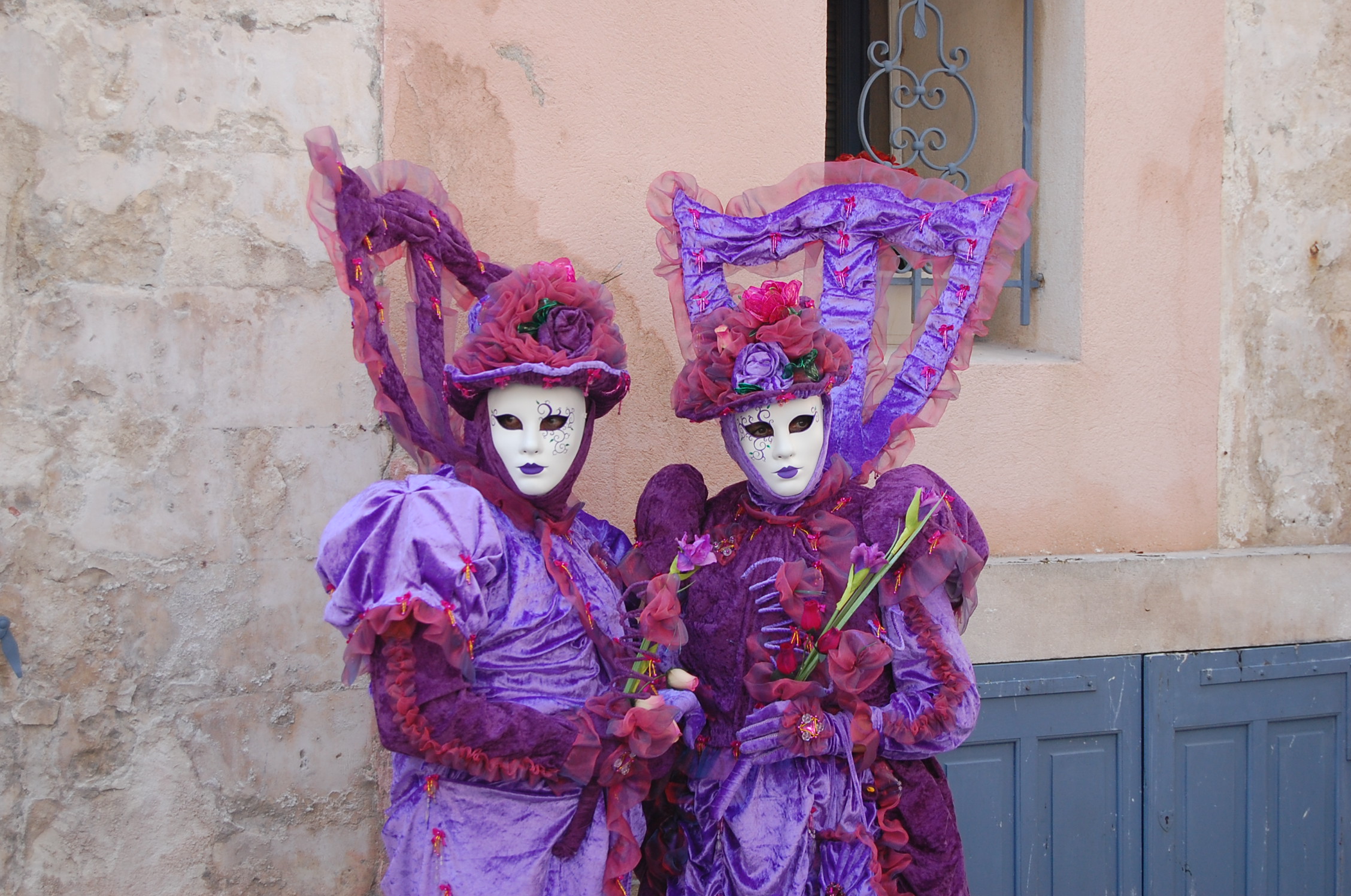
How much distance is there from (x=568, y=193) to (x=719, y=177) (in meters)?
0.44

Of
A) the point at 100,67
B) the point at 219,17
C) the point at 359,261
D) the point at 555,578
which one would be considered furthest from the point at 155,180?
the point at 555,578

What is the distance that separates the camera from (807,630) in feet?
6.60

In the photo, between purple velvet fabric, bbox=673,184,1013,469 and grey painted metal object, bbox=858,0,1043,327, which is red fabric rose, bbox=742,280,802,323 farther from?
grey painted metal object, bbox=858,0,1043,327

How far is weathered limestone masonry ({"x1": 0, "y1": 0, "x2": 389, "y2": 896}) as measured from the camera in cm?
233

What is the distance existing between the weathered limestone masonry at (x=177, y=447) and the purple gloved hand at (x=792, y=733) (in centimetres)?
111

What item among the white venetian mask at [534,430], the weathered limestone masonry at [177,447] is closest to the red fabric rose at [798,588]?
the white venetian mask at [534,430]

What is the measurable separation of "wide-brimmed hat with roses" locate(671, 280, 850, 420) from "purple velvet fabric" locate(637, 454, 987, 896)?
228 millimetres

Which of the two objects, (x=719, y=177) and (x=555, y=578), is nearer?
(x=555, y=578)

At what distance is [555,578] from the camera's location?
195cm

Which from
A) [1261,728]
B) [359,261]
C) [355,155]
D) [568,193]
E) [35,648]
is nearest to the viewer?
[359,261]

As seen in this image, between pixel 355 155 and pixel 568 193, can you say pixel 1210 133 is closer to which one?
pixel 568 193

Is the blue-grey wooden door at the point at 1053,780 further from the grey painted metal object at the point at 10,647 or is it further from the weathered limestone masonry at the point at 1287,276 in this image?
the grey painted metal object at the point at 10,647

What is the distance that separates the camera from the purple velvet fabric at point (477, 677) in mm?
1713

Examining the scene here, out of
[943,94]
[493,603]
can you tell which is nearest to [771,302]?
[493,603]
